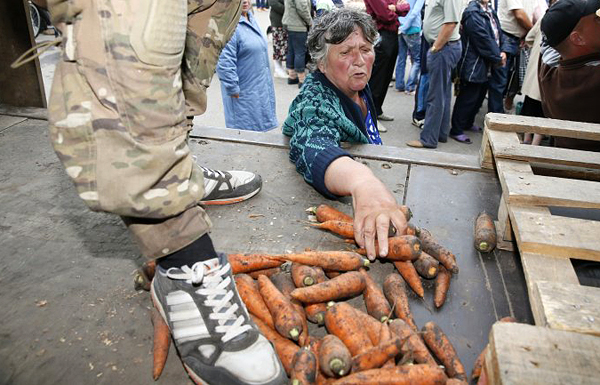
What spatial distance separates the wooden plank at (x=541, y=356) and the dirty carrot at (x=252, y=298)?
0.78m

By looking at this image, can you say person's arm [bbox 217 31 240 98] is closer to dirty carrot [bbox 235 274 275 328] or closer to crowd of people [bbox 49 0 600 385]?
crowd of people [bbox 49 0 600 385]

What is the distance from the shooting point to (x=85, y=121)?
122 centimetres

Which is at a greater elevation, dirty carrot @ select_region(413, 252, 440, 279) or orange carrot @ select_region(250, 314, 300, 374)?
dirty carrot @ select_region(413, 252, 440, 279)

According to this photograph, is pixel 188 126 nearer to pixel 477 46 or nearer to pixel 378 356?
pixel 378 356

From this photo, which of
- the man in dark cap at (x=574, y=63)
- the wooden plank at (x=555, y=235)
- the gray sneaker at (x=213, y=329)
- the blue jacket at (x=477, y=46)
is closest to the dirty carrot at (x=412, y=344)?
the gray sneaker at (x=213, y=329)

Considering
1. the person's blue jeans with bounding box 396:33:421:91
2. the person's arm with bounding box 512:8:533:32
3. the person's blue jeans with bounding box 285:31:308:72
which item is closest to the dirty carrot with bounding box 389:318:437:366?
the person's arm with bounding box 512:8:533:32

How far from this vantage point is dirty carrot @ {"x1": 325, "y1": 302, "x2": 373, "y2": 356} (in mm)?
1529

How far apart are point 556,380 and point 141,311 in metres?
1.32

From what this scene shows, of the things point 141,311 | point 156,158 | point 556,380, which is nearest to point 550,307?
point 556,380

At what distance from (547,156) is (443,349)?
57.5 inches

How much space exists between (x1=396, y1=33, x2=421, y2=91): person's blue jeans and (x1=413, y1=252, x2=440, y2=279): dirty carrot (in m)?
6.15

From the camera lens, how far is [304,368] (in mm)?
1392

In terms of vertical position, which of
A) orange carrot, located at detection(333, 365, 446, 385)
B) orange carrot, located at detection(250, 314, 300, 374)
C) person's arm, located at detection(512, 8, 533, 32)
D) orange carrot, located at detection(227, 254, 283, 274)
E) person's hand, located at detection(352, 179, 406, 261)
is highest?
person's arm, located at detection(512, 8, 533, 32)

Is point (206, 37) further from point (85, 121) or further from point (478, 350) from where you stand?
point (478, 350)
